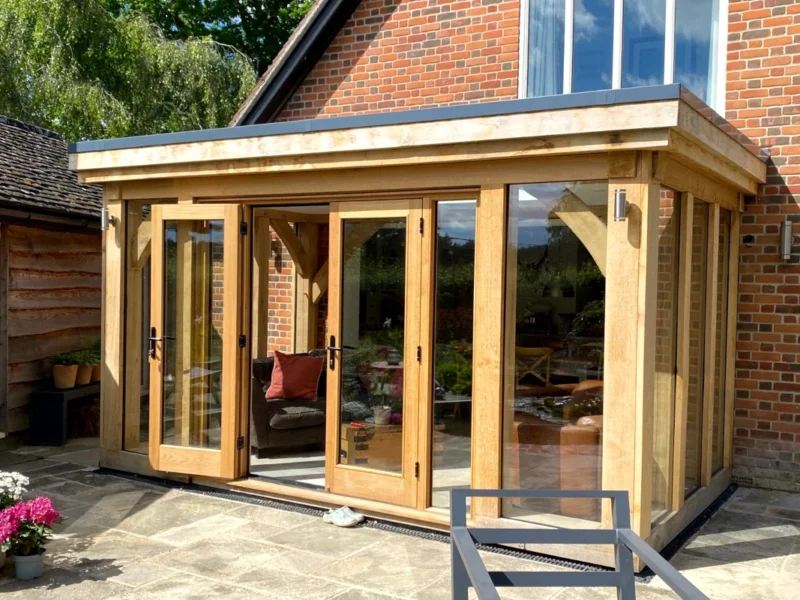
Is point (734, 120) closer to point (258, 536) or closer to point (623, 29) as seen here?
point (623, 29)

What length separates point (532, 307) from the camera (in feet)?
18.1

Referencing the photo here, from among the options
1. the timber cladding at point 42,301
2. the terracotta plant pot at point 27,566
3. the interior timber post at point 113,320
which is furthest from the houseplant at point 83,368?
the terracotta plant pot at point 27,566

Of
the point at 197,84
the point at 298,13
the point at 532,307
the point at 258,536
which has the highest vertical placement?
the point at 298,13

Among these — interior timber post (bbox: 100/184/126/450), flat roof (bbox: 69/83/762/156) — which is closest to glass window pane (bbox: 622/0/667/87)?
flat roof (bbox: 69/83/762/156)

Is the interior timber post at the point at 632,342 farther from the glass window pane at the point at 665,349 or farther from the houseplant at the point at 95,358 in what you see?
the houseplant at the point at 95,358

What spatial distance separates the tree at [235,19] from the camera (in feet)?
84.1

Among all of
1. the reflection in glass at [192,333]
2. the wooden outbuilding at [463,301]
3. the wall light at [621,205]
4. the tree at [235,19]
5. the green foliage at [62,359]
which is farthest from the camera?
the tree at [235,19]

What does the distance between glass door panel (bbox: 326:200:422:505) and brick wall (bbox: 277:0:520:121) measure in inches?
129

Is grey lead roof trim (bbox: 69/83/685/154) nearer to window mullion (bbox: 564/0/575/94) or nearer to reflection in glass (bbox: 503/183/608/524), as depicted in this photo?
reflection in glass (bbox: 503/183/608/524)

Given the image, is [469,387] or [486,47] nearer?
[469,387]

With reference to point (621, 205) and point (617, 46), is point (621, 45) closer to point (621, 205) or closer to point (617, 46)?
point (617, 46)

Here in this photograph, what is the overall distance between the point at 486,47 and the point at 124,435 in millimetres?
5429

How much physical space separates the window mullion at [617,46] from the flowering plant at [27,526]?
6285 millimetres

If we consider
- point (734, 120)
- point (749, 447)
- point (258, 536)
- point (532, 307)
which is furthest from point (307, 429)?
point (734, 120)
